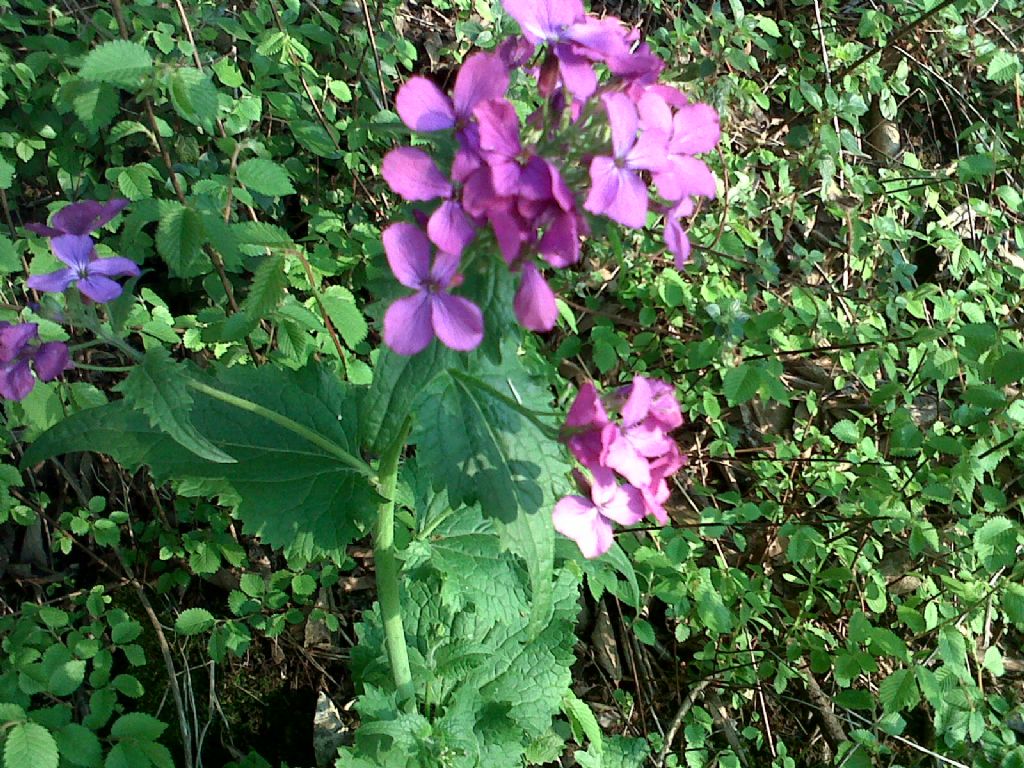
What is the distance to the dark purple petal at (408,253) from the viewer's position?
45.7 inches

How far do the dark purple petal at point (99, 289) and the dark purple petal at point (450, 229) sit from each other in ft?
1.74

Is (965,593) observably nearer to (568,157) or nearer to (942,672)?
(942,672)

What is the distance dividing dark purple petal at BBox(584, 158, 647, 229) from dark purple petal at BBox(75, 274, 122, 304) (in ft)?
2.42

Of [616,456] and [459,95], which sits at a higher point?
[459,95]

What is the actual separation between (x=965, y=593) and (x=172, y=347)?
2.35 m

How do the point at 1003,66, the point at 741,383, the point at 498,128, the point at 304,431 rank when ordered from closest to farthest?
1. the point at 498,128
2. the point at 304,431
3. the point at 741,383
4. the point at 1003,66

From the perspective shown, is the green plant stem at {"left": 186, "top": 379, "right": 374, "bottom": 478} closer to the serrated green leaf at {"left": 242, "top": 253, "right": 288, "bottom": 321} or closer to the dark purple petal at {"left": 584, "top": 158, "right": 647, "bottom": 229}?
the serrated green leaf at {"left": 242, "top": 253, "right": 288, "bottom": 321}

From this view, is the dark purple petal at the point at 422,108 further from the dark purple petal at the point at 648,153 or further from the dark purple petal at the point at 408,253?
the dark purple petal at the point at 648,153

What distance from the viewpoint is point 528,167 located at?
110cm

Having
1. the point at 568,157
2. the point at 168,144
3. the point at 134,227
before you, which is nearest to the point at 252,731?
the point at 134,227

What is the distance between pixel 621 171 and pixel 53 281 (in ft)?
2.82

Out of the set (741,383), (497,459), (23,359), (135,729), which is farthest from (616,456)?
(741,383)

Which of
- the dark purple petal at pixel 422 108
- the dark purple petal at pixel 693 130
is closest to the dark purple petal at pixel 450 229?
the dark purple petal at pixel 422 108

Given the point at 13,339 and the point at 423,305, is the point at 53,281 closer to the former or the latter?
the point at 13,339
